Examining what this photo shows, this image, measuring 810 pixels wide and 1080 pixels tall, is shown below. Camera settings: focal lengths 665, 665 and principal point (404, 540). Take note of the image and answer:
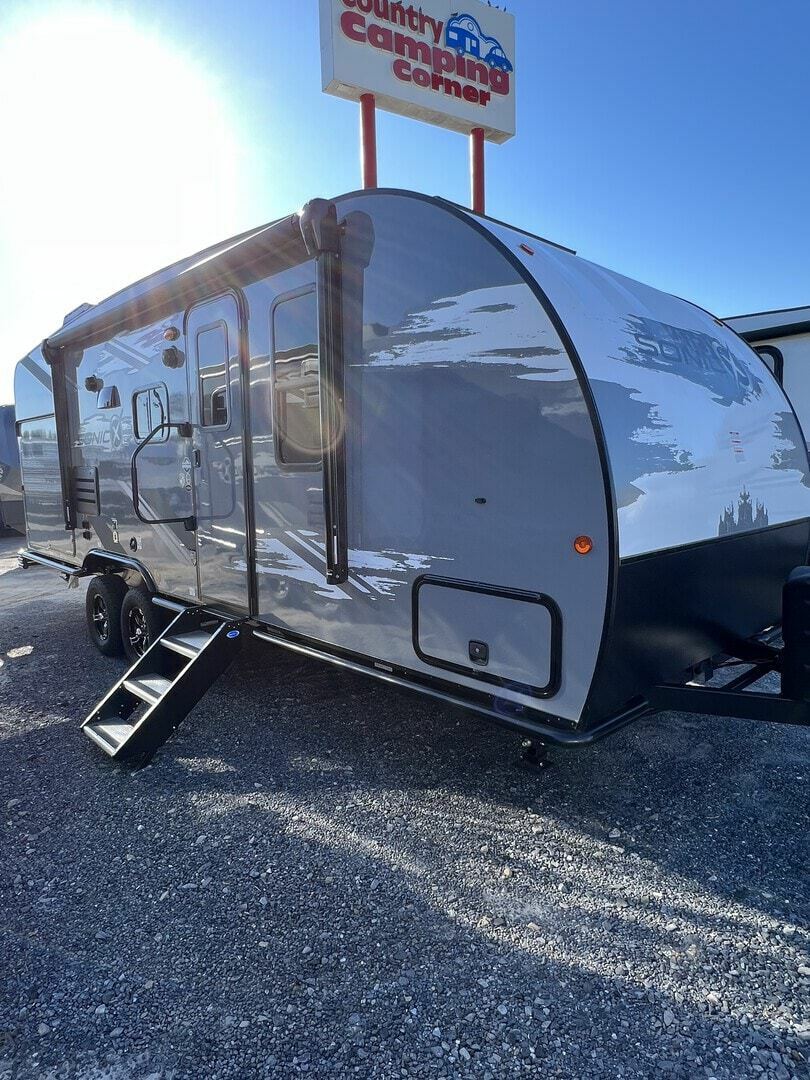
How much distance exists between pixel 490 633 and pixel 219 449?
2297mm

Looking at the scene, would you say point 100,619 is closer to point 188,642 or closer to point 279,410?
point 188,642

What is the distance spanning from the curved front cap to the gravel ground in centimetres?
137

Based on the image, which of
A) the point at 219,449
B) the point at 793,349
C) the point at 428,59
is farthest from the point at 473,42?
the point at 219,449

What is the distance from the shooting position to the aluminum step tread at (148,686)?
4.06 metres

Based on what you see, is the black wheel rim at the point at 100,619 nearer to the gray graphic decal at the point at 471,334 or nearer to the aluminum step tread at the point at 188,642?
the aluminum step tread at the point at 188,642

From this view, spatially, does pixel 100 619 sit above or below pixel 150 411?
below

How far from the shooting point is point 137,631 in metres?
5.68

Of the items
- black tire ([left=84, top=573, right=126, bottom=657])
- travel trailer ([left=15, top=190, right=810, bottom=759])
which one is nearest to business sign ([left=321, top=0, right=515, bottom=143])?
travel trailer ([left=15, top=190, right=810, bottom=759])

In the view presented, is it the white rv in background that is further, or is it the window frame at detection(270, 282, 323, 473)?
the white rv in background

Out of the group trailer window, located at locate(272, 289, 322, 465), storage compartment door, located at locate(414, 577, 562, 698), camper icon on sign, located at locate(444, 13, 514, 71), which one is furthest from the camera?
camper icon on sign, located at locate(444, 13, 514, 71)

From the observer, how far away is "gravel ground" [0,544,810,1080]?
2.04 metres

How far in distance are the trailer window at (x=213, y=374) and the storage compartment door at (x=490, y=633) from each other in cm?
196

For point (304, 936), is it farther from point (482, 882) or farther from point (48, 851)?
point (48, 851)

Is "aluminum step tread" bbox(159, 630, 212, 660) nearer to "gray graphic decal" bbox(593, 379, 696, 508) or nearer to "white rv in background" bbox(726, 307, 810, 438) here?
"gray graphic decal" bbox(593, 379, 696, 508)
